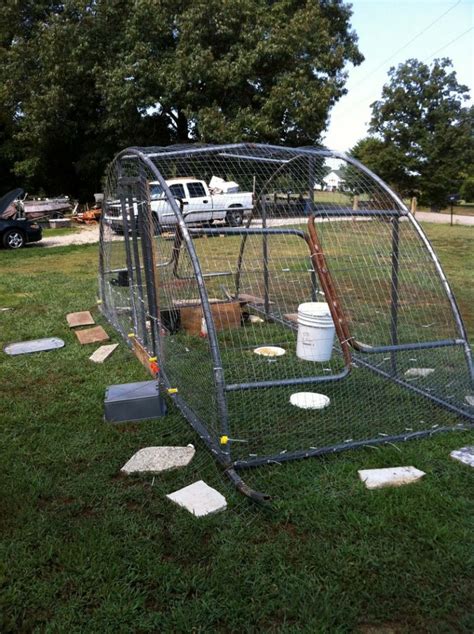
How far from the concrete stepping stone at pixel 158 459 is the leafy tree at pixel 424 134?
3787 cm

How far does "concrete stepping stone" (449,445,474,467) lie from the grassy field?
0.23 feet

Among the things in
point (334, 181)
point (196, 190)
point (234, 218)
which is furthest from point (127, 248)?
point (196, 190)

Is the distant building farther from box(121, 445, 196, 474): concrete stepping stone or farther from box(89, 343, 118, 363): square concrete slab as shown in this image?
box(121, 445, 196, 474): concrete stepping stone

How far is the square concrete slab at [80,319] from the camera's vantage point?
6.41 metres

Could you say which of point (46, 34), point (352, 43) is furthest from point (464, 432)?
point (352, 43)

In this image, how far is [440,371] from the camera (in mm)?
4453

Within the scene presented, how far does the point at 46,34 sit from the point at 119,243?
17855 millimetres

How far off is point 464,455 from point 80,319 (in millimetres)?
4864

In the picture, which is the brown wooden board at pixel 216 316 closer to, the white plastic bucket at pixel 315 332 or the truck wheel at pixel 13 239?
the white plastic bucket at pixel 315 332

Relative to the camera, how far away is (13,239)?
1414 cm

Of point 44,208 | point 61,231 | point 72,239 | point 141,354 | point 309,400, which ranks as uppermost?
point 44,208

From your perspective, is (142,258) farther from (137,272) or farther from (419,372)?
(419,372)

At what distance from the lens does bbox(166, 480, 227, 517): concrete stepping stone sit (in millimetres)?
2686

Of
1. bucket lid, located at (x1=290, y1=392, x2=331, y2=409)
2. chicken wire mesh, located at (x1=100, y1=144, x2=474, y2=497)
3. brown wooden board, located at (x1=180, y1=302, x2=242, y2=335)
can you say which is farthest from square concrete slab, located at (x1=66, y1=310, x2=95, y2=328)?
bucket lid, located at (x1=290, y1=392, x2=331, y2=409)
